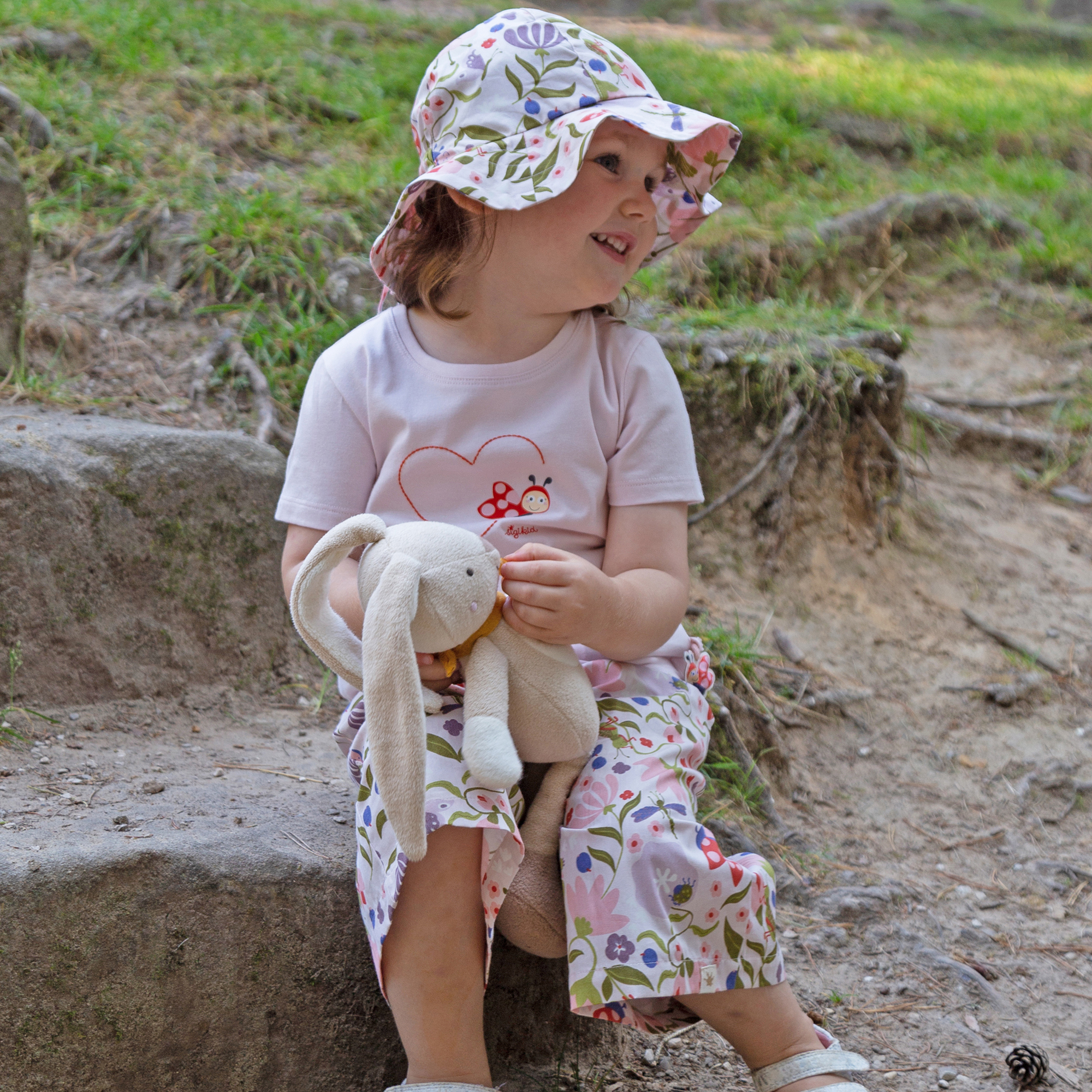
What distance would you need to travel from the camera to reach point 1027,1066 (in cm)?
186

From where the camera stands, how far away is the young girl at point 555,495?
154cm

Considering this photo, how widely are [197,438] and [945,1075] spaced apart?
1976 millimetres

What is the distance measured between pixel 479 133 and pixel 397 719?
0.96 meters

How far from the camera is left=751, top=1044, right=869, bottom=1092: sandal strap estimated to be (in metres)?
1.58

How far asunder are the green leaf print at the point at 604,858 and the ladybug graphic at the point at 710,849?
14 centimetres

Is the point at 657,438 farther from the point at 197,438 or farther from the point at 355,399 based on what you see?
the point at 197,438

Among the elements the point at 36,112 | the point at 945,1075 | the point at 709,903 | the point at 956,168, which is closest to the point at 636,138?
the point at 709,903

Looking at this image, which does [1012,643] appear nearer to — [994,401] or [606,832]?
[994,401]

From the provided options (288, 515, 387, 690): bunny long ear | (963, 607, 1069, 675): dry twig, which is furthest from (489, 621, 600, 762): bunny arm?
(963, 607, 1069, 675): dry twig

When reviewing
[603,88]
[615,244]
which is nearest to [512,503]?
→ [615,244]

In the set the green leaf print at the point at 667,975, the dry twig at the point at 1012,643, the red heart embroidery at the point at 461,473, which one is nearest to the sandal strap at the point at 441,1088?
the green leaf print at the point at 667,975

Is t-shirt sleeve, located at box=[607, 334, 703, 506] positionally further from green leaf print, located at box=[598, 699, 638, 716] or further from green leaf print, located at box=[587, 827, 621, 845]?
green leaf print, located at box=[587, 827, 621, 845]

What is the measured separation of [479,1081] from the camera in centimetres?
152

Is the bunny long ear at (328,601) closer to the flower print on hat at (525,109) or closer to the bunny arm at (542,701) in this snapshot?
the bunny arm at (542,701)
